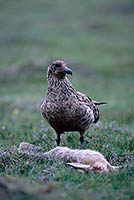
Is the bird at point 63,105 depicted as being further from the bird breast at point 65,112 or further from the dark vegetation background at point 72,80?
the dark vegetation background at point 72,80

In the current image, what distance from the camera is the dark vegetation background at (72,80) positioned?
4.04m

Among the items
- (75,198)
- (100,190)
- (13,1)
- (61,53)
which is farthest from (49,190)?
(13,1)

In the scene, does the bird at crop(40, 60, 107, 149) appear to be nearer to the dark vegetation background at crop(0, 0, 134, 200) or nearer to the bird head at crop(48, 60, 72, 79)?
the bird head at crop(48, 60, 72, 79)

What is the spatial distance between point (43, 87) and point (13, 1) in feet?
81.3

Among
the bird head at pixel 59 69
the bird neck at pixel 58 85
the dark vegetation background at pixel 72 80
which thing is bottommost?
the dark vegetation background at pixel 72 80

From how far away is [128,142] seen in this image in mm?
6105

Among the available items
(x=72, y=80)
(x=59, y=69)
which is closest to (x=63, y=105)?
(x=59, y=69)

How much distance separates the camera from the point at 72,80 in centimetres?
1584

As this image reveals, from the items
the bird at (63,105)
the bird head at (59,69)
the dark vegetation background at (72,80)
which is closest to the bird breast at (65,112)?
the bird at (63,105)

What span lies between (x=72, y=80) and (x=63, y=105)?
1027 centimetres

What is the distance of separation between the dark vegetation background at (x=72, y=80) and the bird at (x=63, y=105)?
0.50 metres

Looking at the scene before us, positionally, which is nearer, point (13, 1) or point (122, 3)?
point (122, 3)

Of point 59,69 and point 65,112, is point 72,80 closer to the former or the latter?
point 59,69

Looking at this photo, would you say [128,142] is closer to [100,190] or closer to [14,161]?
[14,161]
